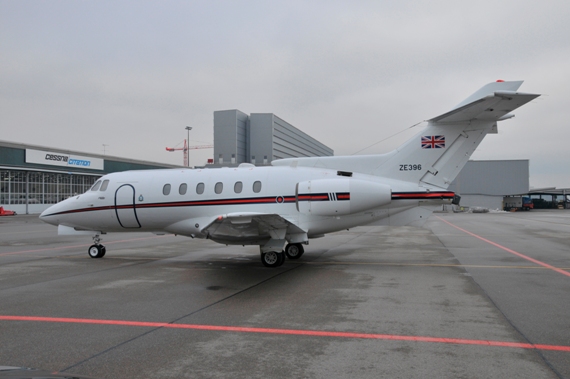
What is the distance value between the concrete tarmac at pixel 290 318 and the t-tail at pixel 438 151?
9.37 ft

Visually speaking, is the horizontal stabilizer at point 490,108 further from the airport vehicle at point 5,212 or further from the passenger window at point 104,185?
the airport vehicle at point 5,212

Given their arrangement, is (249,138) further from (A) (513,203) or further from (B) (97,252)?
(A) (513,203)

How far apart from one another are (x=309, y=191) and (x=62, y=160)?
52.0m

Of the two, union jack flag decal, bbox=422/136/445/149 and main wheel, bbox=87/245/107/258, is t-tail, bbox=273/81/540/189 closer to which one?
union jack flag decal, bbox=422/136/445/149

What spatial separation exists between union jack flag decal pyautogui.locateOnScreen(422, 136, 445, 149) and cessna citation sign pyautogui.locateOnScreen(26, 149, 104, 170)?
50546 mm

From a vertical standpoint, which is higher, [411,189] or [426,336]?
[411,189]

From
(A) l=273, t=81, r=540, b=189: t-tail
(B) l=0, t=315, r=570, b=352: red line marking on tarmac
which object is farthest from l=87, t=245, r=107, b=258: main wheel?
(A) l=273, t=81, r=540, b=189: t-tail

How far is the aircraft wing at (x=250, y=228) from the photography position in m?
10.0

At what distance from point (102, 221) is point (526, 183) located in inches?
3032

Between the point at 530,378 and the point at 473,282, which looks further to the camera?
the point at 473,282

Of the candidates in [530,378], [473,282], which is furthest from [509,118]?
[530,378]

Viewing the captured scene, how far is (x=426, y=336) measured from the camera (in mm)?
5766

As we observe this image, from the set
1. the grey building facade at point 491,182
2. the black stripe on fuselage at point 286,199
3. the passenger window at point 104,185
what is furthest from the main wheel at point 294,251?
the grey building facade at point 491,182

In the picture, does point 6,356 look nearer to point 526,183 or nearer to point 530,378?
point 530,378
